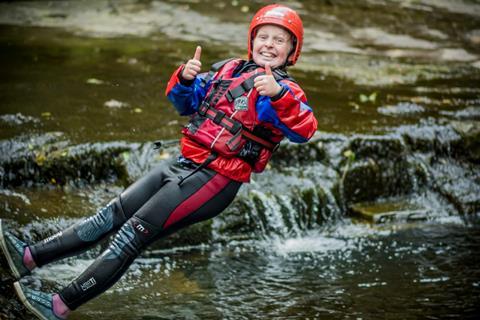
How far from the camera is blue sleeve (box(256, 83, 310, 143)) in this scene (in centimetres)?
406

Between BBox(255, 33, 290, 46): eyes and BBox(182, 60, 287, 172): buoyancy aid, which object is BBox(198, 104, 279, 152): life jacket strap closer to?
BBox(182, 60, 287, 172): buoyancy aid

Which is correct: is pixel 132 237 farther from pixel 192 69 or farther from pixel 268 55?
pixel 268 55

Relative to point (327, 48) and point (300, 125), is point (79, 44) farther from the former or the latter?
point (300, 125)

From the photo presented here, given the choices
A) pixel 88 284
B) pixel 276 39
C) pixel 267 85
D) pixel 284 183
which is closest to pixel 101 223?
pixel 88 284

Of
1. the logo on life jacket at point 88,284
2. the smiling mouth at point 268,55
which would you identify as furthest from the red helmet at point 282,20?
the logo on life jacket at point 88,284

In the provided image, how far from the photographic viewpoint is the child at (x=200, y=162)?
4008mm

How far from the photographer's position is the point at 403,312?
513cm

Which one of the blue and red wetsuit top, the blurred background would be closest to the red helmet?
the blue and red wetsuit top

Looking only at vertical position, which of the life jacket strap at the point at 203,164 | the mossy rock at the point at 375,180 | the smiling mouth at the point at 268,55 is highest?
the smiling mouth at the point at 268,55

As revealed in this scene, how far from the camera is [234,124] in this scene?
13.8ft

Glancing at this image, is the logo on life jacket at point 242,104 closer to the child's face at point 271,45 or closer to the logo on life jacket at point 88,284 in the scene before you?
the child's face at point 271,45

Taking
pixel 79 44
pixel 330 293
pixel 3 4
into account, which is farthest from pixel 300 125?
pixel 3 4

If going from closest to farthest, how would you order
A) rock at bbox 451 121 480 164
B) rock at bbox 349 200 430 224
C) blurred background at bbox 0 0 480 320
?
blurred background at bbox 0 0 480 320 → rock at bbox 349 200 430 224 → rock at bbox 451 121 480 164

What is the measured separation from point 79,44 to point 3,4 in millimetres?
3300
